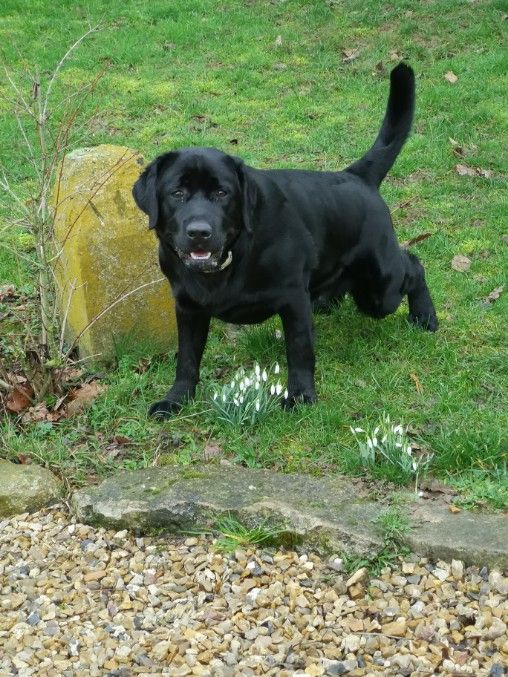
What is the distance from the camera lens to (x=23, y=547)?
3.54 meters

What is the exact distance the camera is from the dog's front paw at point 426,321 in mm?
5262

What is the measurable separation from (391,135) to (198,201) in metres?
1.75

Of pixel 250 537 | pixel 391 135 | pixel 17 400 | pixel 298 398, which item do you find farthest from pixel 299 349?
pixel 391 135

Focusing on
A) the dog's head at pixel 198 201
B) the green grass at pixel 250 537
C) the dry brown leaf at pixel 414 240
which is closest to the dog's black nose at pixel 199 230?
the dog's head at pixel 198 201

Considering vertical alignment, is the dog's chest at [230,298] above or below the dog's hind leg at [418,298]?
above

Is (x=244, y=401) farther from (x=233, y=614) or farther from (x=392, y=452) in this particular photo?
(x=233, y=614)

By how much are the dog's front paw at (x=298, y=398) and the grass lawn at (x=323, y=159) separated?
6 cm

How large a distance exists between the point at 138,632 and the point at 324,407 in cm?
166

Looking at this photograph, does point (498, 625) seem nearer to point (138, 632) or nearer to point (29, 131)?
Result: point (138, 632)

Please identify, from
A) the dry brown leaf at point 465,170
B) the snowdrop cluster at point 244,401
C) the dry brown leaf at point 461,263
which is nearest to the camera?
the snowdrop cluster at point 244,401

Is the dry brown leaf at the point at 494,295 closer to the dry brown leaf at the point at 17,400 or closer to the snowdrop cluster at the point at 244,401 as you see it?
the snowdrop cluster at the point at 244,401

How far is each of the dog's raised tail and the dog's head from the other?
1.29 m

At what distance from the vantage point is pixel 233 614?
3.05 m

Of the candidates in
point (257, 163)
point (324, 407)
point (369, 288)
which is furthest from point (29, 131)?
point (324, 407)
